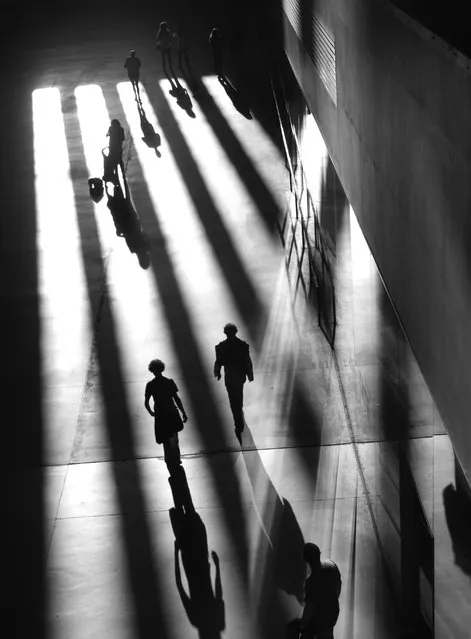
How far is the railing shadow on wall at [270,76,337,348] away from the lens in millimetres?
14894

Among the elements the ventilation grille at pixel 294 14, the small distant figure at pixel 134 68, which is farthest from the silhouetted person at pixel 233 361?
the small distant figure at pixel 134 68

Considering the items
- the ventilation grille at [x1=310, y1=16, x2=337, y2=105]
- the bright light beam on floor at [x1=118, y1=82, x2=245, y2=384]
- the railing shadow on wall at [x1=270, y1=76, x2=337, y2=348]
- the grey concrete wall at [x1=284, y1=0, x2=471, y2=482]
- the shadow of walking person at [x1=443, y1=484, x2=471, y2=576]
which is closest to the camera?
the grey concrete wall at [x1=284, y1=0, x2=471, y2=482]

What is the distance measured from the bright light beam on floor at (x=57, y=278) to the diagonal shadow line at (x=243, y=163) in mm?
3724

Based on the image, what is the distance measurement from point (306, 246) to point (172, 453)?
23.2 ft

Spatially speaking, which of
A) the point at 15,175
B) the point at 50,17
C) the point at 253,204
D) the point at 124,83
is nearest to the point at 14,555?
the point at 253,204

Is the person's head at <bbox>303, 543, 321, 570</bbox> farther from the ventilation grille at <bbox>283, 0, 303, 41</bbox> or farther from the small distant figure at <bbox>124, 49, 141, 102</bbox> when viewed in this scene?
the small distant figure at <bbox>124, 49, 141, 102</bbox>

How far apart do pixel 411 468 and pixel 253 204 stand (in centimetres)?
1129

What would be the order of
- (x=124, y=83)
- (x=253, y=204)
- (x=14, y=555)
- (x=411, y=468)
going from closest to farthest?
(x=411, y=468)
(x=14, y=555)
(x=253, y=204)
(x=124, y=83)

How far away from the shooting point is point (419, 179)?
725cm

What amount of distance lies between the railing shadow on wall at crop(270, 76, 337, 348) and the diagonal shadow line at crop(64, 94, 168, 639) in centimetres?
320

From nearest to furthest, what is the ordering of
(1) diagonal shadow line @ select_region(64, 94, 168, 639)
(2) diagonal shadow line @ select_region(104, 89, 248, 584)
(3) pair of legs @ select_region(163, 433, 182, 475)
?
(1) diagonal shadow line @ select_region(64, 94, 168, 639) → (2) diagonal shadow line @ select_region(104, 89, 248, 584) → (3) pair of legs @ select_region(163, 433, 182, 475)

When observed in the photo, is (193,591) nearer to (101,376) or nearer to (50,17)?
(101,376)

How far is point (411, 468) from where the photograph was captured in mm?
8820

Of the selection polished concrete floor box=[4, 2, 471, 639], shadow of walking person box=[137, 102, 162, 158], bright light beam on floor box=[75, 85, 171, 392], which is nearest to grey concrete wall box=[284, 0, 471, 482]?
polished concrete floor box=[4, 2, 471, 639]
